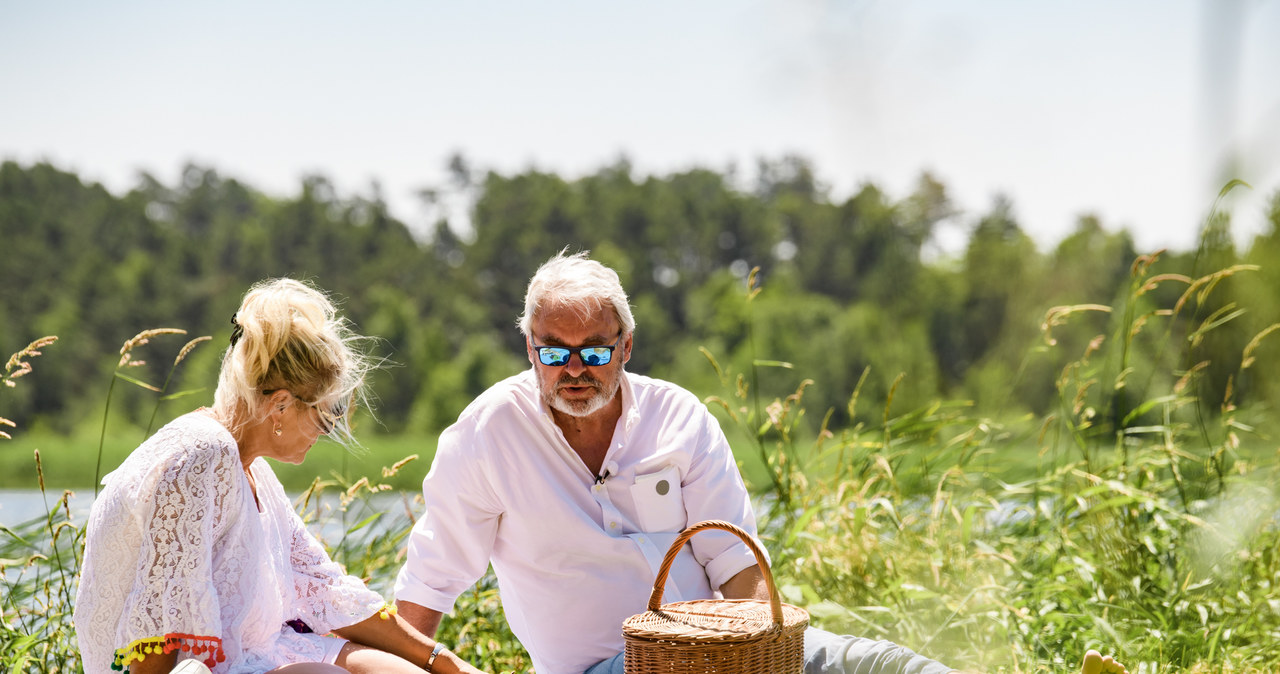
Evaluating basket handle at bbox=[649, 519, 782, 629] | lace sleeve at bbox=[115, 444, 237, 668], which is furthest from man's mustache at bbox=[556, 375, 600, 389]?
lace sleeve at bbox=[115, 444, 237, 668]

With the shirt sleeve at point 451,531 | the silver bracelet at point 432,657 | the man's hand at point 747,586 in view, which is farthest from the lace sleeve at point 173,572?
the man's hand at point 747,586

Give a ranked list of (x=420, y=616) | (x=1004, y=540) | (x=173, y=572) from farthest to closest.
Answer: (x=1004, y=540) < (x=420, y=616) < (x=173, y=572)

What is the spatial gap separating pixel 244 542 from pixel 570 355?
0.76 m

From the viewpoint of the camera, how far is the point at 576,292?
2.29m

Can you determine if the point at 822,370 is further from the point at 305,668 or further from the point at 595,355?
the point at 305,668

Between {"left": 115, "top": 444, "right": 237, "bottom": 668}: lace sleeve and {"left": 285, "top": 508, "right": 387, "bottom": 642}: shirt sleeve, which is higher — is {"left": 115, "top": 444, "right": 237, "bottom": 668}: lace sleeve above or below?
above

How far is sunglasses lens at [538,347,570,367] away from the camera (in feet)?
7.43

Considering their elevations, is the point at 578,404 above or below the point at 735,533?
above

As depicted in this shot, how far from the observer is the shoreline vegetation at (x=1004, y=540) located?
9.38 ft

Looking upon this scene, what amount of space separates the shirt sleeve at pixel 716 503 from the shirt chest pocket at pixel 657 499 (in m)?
0.04

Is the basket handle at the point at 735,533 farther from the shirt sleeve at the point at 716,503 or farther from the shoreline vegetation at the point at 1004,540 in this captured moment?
the shoreline vegetation at the point at 1004,540

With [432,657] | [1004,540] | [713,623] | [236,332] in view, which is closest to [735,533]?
[713,623]

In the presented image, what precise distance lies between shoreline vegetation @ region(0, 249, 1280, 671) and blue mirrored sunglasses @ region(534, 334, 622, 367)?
0.66m

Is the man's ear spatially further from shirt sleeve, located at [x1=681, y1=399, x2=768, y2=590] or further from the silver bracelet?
the silver bracelet
